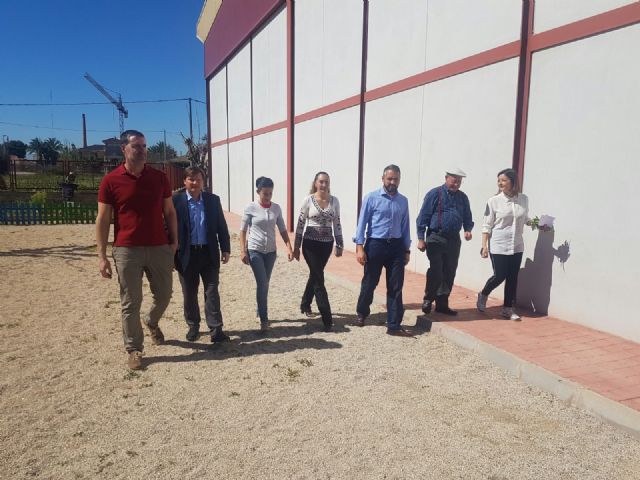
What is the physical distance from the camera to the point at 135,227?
Answer: 386 cm

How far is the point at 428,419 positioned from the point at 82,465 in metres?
2.27

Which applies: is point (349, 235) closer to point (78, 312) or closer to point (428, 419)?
point (78, 312)

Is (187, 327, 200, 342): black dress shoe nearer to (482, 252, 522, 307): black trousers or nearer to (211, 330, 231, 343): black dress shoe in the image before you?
(211, 330, 231, 343): black dress shoe

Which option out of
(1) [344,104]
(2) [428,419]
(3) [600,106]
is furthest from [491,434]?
(1) [344,104]

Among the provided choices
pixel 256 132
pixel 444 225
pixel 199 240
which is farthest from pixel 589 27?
pixel 256 132

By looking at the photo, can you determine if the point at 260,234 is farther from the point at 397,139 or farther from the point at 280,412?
the point at 397,139

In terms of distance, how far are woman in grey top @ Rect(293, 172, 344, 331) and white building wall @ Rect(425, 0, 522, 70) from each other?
Answer: 3.11m

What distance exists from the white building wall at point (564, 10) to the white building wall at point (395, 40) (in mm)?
2273

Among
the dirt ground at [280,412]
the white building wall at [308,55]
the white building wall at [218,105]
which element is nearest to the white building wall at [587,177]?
the dirt ground at [280,412]

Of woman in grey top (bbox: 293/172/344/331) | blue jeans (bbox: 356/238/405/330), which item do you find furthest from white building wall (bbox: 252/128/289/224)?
blue jeans (bbox: 356/238/405/330)

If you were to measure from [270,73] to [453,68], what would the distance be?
9517 mm

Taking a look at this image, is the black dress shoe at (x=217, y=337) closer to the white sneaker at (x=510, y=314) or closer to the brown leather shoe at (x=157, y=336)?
the brown leather shoe at (x=157, y=336)

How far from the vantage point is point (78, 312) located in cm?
591

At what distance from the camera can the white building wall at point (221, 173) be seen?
870 inches
